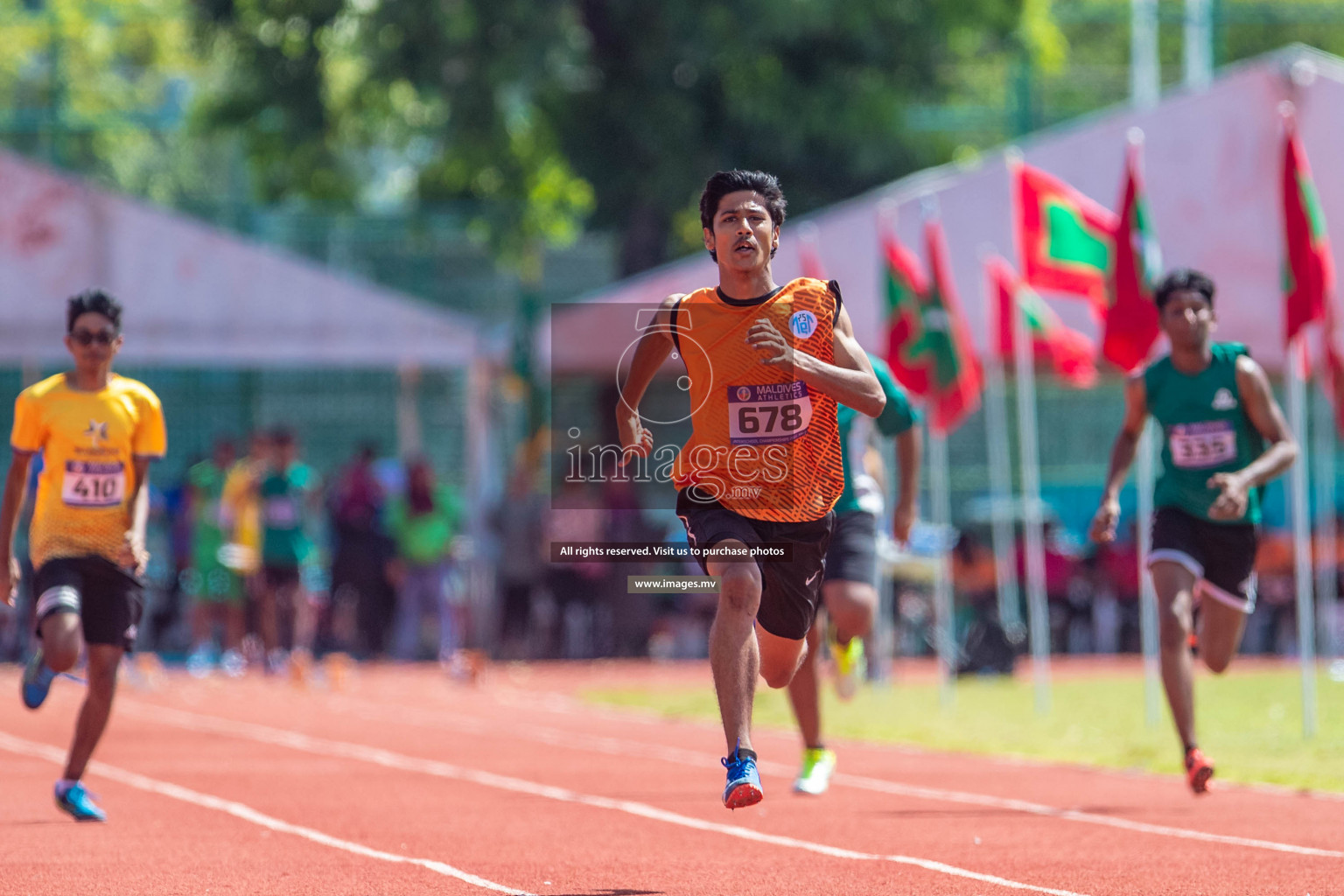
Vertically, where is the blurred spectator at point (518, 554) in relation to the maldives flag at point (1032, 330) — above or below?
below

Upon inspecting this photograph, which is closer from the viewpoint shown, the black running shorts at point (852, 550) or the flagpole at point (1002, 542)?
the black running shorts at point (852, 550)

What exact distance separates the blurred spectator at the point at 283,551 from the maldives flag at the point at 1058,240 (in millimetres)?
7002

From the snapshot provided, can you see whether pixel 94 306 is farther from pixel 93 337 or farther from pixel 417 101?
pixel 417 101

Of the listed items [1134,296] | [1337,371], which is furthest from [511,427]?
[1134,296]

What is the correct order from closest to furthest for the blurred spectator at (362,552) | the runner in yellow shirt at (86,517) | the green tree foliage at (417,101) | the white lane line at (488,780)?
the white lane line at (488,780) < the runner in yellow shirt at (86,517) < the blurred spectator at (362,552) < the green tree foliage at (417,101)

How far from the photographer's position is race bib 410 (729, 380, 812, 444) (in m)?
7.08

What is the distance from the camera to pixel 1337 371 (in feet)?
60.2

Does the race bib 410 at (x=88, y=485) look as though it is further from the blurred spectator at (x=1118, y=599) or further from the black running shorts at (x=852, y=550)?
the blurred spectator at (x=1118, y=599)

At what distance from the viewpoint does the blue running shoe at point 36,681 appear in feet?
30.3

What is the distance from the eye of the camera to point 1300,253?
1335 centimetres

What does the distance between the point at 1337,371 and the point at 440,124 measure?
1332 centimetres

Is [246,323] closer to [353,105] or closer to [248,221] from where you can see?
[248,221]

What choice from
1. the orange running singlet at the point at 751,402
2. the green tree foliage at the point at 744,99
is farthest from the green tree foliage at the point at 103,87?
the orange running singlet at the point at 751,402

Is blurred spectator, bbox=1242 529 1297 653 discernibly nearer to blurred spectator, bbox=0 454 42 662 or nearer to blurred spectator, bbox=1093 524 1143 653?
blurred spectator, bbox=1093 524 1143 653
